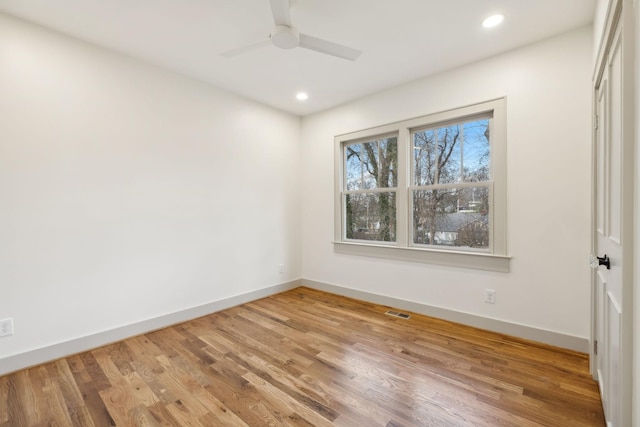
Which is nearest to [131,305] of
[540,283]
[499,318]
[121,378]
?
[121,378]

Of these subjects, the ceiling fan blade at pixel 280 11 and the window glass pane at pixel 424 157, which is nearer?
the ceiling fan blade at pixel 280 11

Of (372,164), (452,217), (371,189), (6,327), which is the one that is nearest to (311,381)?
(452,217)

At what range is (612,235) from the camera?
1.41 metres

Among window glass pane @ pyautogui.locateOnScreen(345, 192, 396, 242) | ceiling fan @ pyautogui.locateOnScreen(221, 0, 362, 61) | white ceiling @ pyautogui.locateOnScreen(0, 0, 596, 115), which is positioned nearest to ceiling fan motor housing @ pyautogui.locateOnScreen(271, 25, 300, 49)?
ceiling fan @ pyautogui.locateOnScreen(221, 0, 362, 61)

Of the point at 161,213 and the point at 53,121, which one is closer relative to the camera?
the point at 53,121

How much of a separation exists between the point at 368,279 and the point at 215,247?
76.6 inches

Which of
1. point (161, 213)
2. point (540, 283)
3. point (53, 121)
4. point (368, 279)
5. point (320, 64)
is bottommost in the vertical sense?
point (368, 279)

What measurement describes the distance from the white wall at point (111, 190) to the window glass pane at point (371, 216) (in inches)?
51.4

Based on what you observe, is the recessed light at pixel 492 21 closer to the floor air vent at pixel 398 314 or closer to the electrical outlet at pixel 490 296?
the electrical outlet at pixel 490 296

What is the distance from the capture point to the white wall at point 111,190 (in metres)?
2.19

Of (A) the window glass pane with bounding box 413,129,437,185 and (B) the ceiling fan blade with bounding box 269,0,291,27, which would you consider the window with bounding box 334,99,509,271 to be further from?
(B) the ceiling fan blade with bounding box 269,0,291,27

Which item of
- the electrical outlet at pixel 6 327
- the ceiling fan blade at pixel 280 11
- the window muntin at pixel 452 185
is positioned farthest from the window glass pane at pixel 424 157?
the electrical outlet at pixel 6 327

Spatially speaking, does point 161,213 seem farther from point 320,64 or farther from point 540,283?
point 540,283

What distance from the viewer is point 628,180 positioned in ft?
3.53
